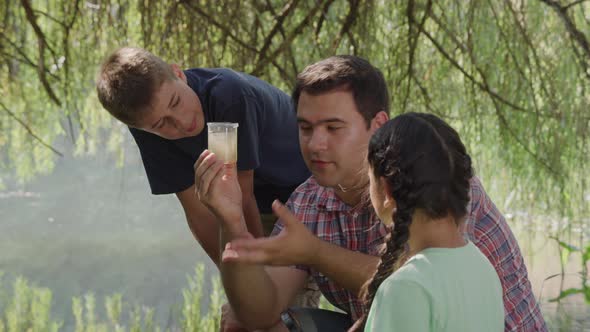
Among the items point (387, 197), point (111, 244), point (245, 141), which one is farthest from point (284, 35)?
point (111, 244)

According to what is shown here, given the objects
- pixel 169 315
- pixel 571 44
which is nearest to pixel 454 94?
pixel 571 44

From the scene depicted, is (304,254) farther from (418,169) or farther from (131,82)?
(131,82)

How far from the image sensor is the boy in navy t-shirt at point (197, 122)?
1891 millimetres

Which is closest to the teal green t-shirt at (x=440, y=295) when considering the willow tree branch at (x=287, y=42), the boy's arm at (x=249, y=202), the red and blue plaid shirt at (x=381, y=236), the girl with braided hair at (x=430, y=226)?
the girl with braided hair at (x=430, y=226)

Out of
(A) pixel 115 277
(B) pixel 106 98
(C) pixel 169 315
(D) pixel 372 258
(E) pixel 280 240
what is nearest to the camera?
(E) pixel 280 240

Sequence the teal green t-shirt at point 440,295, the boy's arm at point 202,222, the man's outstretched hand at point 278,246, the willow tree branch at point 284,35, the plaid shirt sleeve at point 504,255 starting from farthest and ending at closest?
the willow tree branch at point 284,35 < the boy's arm at point 202,222 < the plaid shirt sleeve at point 504,255 < the man's outstretched hand at point 278,246 < the teal green t-shirt at point 440,295

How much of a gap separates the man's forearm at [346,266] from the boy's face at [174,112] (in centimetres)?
51

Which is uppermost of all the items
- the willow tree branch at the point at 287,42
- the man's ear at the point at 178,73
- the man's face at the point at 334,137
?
the willow tree branch at the point at 287,42

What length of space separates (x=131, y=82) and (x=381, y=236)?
26.9 inches

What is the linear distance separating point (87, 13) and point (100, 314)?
97.0 inches

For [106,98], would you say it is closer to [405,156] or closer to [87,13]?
[405,156]

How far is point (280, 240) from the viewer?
1.52 m

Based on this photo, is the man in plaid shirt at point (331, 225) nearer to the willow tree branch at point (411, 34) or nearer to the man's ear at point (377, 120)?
the man's ear at point (377, 120)

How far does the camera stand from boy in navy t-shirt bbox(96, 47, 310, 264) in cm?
189
